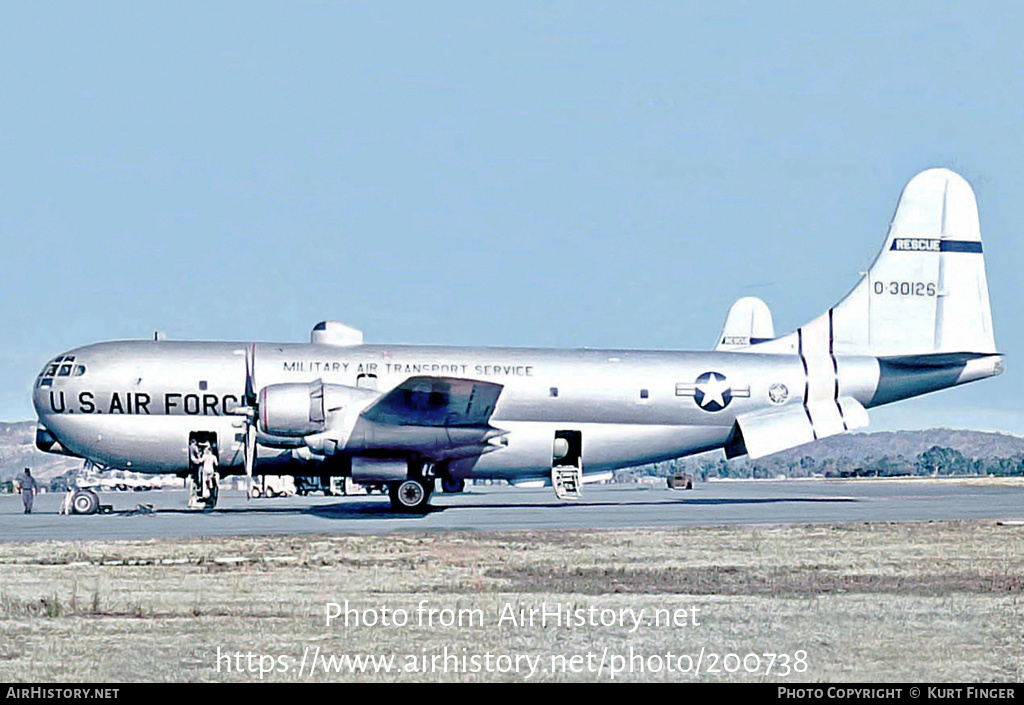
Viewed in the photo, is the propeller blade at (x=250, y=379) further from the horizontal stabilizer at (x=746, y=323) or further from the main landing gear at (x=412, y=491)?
the horizontal stabilizer at (x=746, y=323)

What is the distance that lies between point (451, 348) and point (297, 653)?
23270 mm

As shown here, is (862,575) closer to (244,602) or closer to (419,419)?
(244,602)

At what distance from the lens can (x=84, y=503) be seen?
108 feet

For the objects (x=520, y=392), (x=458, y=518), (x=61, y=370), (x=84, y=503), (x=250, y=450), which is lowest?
(x=458, y=518)

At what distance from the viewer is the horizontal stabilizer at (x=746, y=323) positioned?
53719 mm

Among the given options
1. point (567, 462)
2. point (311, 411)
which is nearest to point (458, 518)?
point (311, 411)

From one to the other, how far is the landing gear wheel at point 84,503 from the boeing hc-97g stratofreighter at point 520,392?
70 millimetres

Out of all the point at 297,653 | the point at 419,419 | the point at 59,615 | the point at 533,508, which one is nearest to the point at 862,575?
the point at 297,653

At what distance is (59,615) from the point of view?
1262 cm

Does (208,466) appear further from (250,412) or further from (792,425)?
(792,425)

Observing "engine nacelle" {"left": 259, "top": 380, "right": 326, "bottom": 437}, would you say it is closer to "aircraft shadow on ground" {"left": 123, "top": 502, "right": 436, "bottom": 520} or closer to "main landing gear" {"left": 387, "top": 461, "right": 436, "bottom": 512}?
"aircraft shadow on ground" {"left": 123, "top": 502, "right": 436, "bottom": 520}

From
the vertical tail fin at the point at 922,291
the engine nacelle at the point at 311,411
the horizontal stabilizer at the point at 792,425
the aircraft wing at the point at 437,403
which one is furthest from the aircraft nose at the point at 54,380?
the vertical tail fin at the point at 922,291

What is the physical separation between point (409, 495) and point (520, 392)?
4.21 meters

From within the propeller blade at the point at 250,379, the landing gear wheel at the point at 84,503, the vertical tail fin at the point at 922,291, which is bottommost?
the landing gear wheel at the point at 84,503
